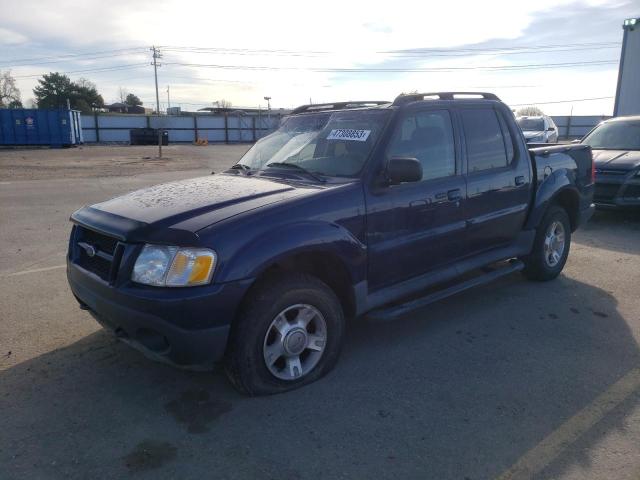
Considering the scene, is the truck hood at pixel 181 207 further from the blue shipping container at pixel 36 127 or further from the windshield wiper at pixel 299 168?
the blue shipping container at pixel 36 127

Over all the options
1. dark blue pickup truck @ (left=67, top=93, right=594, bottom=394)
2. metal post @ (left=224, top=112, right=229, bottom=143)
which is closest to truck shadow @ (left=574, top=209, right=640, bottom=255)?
dark blue pickup truck @ (left=67, top=93, right=594, bottom=394)

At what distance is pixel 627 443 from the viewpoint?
2.81 metres

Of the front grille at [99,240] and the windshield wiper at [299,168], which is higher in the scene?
the windshield wiper at [299,168]

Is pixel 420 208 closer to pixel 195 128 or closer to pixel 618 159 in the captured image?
pixel 618 159

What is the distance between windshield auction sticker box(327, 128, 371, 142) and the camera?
3.92 metres

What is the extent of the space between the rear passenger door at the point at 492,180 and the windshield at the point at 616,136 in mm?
5648

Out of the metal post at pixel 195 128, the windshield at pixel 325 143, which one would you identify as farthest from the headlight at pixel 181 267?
the metal post at pixel 195 128

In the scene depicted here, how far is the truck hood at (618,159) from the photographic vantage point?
8.41 meters

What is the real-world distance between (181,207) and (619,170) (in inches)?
305

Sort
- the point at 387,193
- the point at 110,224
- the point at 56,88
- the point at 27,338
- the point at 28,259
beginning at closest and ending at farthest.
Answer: the point at 110,224
the point at 387,193
the point at 27,338
the point at 28,259
the point at 56,88

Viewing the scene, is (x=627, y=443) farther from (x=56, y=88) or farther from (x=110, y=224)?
(x=56, y=88)

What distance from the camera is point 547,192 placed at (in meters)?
5.24

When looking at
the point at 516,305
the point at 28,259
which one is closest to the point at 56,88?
the point at 28,259

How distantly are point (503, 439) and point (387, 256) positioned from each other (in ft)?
4.69
